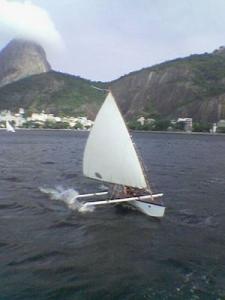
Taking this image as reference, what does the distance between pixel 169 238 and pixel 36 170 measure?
123 feet

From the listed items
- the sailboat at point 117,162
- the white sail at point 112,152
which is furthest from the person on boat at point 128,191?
the white sail at point 112,152

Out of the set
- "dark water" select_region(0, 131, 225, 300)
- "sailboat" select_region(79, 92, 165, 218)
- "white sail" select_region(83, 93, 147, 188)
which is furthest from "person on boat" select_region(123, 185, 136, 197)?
"dark water" select_region(0, 131, 225, 300)

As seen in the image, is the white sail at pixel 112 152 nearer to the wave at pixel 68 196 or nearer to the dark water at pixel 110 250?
the wave at pixel 68 196

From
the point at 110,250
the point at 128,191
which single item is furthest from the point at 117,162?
the point at 110,250

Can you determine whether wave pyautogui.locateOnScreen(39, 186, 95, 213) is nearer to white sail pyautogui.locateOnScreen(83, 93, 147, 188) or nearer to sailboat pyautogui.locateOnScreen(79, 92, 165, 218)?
sailboat pyautogui.locateOnScreen(79, 92, 165, 218)

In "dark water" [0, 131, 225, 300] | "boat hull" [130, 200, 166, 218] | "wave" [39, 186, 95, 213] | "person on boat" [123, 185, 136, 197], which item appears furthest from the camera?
"wave" [39, 186, 95, 213]

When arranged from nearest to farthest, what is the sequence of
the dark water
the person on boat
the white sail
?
1. the dark water
2. the white sail
3. the person on boat

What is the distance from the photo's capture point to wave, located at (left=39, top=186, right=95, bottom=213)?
35.1m

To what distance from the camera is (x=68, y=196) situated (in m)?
41.2

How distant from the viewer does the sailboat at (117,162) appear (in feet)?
109

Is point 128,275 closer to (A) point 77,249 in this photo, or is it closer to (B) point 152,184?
(A) point 77,249

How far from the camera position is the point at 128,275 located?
866 inches

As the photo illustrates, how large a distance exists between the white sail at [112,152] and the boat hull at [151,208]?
4.23 ft

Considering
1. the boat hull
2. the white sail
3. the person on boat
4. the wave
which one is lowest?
the wave
